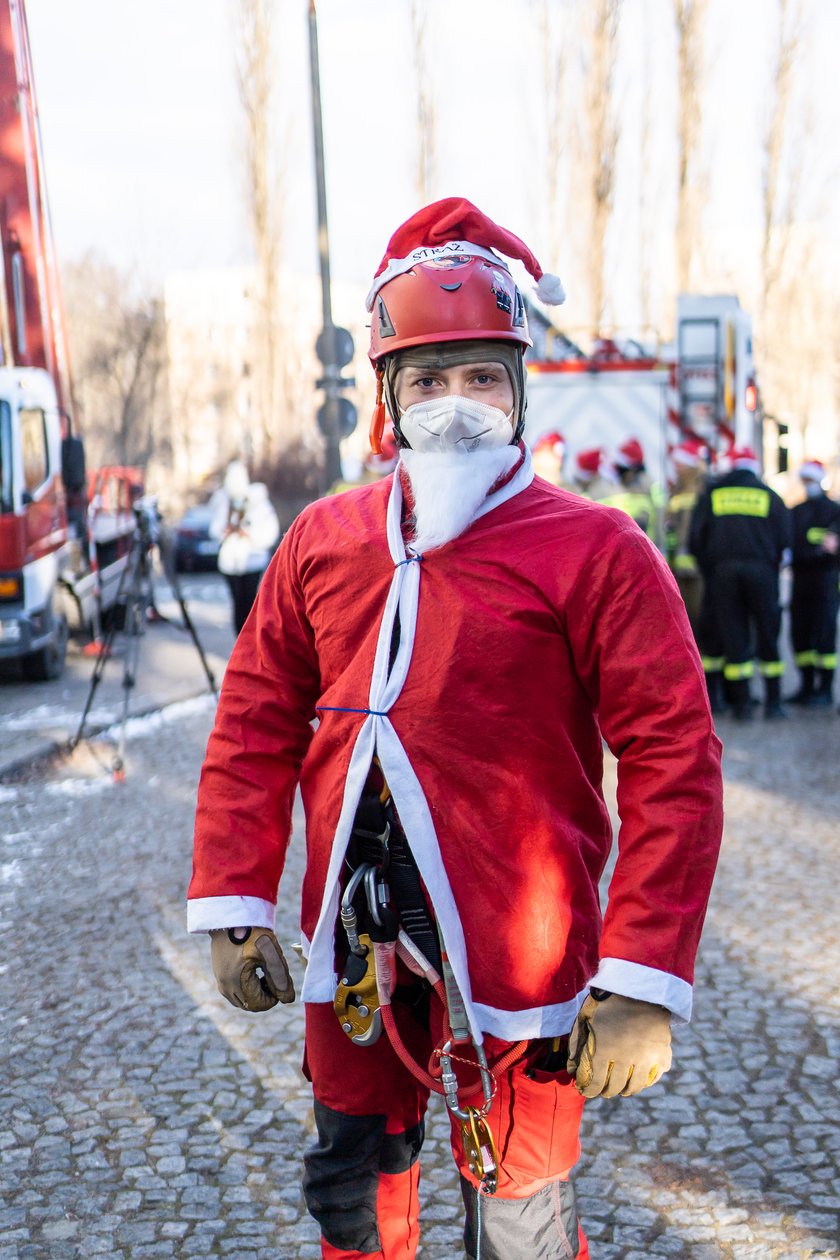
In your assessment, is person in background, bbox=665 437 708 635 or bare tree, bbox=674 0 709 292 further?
bare tree, bbox=674 0 709 292

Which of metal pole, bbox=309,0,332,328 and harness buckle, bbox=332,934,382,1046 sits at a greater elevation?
metal pole, bbox=309,0,332,328

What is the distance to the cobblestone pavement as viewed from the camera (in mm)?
2951

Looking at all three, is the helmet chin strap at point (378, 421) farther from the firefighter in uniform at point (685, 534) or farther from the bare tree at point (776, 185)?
the bare tree at point (776, 185)

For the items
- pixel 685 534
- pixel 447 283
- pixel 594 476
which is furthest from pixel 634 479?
pixel 447 283

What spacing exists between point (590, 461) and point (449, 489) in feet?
23.2

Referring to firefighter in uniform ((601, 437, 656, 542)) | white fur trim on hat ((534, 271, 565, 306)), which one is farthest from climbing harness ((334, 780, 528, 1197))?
firefighter in uniform ((601, 437, 656, 542))

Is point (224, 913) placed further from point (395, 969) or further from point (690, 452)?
point (690, 452)

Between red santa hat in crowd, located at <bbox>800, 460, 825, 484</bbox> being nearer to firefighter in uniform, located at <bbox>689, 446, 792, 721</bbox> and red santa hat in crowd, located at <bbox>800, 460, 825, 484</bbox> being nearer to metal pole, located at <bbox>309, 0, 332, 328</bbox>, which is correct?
firefighter in uniform, located at <bbox>689, 446, 792, 721</bbox>

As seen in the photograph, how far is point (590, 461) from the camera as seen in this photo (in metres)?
9.01

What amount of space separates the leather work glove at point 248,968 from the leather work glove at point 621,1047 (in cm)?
52

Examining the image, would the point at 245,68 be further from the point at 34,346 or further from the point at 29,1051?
the point at 29,1051

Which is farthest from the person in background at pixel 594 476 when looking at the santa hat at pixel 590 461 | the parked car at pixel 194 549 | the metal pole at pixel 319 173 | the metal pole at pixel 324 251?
the parked car at pixel 194 549

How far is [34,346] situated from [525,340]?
10.5 m

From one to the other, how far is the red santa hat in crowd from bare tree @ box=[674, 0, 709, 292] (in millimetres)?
16912
